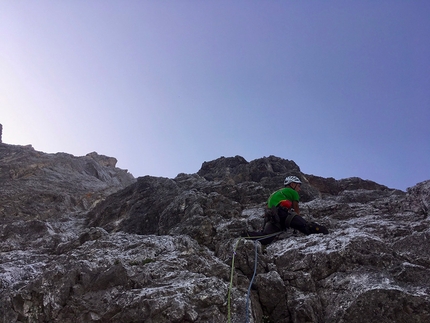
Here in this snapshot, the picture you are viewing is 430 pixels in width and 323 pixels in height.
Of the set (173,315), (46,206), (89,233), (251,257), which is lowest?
(173,315)

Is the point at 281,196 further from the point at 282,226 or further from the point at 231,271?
the point at 231,271

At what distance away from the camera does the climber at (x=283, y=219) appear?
11297 millimetres

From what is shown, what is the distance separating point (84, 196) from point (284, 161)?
19197 mm

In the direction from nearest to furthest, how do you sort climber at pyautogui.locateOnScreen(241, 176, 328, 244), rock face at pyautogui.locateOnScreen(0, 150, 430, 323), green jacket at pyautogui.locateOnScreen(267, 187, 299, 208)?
1. rock face at pyautogui.locateOnScreen(0, 150, 430, 323)
2. climber at pyautogui.locateOnScreen(241, 176, 328, 244)
3. green jacket at pyautogui.locateOnScreen(267, 187, 299, 208)

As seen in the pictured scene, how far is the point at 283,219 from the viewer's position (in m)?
11.9

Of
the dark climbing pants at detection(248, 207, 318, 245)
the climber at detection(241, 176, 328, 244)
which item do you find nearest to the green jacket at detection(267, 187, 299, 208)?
the climber at detection(241, 176, 328, 244)

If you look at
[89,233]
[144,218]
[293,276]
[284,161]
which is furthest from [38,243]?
[284,161]

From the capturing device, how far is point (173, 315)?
7164mm

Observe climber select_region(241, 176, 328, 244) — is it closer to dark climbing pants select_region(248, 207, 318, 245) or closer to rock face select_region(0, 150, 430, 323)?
dark climbing pants select_region(248, 207, 318, 245)

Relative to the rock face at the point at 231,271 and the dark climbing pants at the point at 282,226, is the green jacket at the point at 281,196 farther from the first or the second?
the rock face at the point at 231,271

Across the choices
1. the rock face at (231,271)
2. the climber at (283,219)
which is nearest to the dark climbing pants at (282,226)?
the climber at (283,219)

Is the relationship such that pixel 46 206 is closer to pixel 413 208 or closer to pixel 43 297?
pixel 43 297

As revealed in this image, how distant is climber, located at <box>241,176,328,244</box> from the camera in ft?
37.1

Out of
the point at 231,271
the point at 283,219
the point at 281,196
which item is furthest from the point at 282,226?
the point at 231,271
